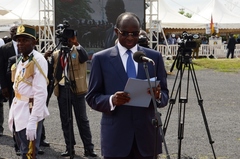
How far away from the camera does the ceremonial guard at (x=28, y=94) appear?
5477 millimetres

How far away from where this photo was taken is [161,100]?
168 inches

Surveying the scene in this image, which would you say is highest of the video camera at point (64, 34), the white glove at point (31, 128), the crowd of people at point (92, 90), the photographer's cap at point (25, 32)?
the photographer's cap at point (25, 32)

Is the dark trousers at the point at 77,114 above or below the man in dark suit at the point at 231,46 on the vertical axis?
above

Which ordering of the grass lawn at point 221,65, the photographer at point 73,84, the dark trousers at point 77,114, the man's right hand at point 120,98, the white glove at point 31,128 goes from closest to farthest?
the man's right hand at point 120,98
the white glove at point 31,128
the photographer at point 73,84
the dark trousers at point 77,114
the grass lawn at point 221,65

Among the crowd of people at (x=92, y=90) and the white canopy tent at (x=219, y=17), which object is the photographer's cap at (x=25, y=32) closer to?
the crowd of people at (x=92, y=90)

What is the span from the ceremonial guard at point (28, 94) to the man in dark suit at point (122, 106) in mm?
1284

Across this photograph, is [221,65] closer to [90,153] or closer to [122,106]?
[90,153]

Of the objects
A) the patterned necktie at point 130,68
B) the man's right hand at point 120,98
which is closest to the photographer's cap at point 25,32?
the patterned necktie at point 130,68

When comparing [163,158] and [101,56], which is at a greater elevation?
[101,56]

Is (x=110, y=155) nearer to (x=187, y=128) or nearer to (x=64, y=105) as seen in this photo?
(x=64, y=105)

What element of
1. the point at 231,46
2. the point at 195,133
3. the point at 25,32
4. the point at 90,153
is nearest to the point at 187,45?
the point at 90,153

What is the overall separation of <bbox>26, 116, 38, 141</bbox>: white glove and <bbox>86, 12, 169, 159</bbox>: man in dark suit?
4.17ft

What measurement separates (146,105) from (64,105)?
156 inches

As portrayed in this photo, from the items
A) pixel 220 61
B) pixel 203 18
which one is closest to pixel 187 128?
pixel 220 61
